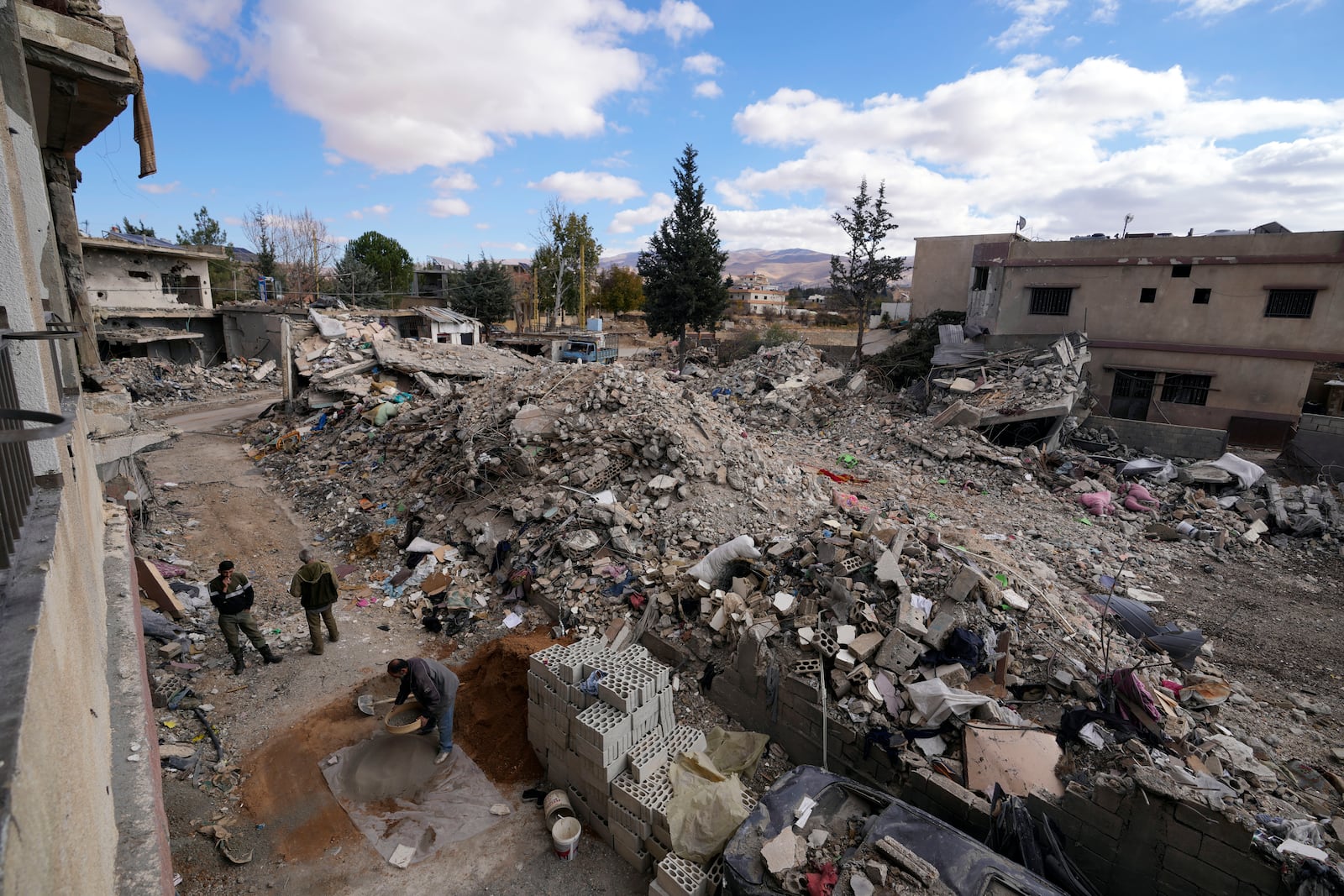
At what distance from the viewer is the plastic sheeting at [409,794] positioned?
15.1ft

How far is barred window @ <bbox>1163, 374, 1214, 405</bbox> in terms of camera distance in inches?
647

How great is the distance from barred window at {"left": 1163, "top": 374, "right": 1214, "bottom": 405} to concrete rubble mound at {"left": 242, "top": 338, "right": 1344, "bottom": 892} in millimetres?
4365

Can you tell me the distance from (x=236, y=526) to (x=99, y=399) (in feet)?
8.68

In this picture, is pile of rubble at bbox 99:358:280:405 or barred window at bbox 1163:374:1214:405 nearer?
barred window at bbox 1163:374:1214:405

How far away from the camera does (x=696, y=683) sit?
600cm

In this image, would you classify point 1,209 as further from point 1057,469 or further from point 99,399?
point 1057,469

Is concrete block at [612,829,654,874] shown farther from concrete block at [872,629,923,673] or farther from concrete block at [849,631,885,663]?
concrete block at [872,629,923,673]

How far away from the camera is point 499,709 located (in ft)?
19.0

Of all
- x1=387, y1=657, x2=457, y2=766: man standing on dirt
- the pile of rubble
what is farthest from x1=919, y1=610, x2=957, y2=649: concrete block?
the pile of rubble

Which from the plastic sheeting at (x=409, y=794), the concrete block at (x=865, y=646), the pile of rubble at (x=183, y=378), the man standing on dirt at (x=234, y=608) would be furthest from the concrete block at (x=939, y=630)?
the pile of rubble at (x=183, y=378)

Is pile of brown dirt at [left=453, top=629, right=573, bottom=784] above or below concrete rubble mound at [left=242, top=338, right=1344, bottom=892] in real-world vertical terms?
below

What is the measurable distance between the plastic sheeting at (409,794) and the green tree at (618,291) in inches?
1700

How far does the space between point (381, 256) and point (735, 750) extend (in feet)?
136

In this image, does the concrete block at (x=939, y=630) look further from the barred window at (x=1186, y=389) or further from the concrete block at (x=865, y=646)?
the barred window at (x=1186, y=389)
